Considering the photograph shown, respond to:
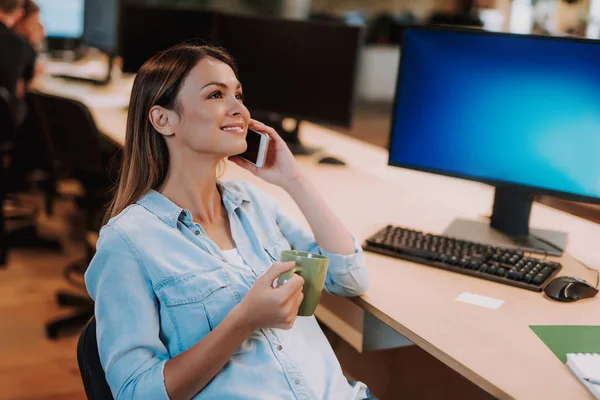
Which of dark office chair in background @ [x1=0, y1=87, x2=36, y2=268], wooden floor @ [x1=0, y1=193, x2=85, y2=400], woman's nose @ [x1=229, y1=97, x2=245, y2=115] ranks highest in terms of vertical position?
woman's nose @ [x1=229, y1=97, x2=245, y2=115]

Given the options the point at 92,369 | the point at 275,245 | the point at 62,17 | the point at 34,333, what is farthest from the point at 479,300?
the point at 62,17

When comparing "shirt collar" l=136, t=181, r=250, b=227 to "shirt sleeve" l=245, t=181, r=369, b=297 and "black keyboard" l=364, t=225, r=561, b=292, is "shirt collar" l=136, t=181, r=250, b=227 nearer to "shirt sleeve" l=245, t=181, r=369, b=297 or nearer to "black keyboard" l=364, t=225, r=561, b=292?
"shirt sleeve" l=245, t=181, r=369, b=297

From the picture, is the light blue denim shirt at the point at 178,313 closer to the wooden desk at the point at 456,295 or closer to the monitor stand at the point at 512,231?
the wooden desk at the point at 456,295

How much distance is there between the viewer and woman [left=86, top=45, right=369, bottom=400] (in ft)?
3.94

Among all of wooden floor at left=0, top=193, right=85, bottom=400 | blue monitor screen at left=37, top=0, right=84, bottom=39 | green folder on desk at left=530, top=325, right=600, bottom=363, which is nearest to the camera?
green folder on desk at left=530, top=325, right=600, bottom=363

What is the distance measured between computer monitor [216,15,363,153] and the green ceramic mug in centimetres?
145

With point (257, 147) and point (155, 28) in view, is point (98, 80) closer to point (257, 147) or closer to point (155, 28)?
point (155, 28)

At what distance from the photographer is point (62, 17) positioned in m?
4.81

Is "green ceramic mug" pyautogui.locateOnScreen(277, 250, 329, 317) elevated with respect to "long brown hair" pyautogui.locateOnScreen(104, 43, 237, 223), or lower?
lower

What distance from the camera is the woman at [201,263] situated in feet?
3.94

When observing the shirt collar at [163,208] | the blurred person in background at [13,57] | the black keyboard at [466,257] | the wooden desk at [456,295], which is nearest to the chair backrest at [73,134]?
the wooden desk at [456,295]

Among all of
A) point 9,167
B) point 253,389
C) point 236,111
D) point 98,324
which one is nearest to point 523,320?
point 253,389

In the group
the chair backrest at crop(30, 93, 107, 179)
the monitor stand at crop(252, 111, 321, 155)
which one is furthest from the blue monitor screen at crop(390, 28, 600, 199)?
the chair backrest at crop(30, 93, 107, 179)

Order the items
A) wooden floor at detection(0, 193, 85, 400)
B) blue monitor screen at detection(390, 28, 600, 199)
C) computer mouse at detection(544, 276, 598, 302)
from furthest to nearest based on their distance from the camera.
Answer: wooden floor at detection(0, 193, 85, 400) → blue monitor screen at detection(390, 28, 600, 199) → computer mouse at detection(544, 276, 598, 302)
